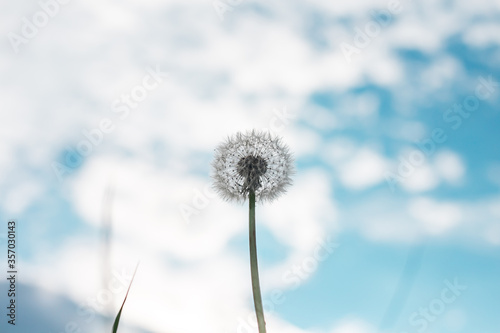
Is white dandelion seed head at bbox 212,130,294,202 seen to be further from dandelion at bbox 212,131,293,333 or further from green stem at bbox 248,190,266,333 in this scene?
green stem at bbox 248,190,266,333

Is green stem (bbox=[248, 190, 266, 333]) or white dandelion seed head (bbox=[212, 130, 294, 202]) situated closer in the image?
green stem (bbox=[248, 190, 266, 333])

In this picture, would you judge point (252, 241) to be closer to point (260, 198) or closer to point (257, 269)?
point (257, 269)

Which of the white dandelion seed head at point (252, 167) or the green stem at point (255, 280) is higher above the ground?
the white dandelion seed head at point (252, 167)

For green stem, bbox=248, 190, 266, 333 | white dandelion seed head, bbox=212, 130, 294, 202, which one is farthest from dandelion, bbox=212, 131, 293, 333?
green stem, bbox=248, 190, 266, 333

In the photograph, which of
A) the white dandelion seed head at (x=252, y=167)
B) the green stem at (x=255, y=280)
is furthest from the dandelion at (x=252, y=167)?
the green stem at (x=255, y=280)

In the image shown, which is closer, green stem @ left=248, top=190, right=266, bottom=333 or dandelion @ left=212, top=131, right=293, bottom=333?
green stem @ left=248, top=190, right=266, bottom=333

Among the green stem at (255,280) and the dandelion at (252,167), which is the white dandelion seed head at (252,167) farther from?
the green stem at (255,280)

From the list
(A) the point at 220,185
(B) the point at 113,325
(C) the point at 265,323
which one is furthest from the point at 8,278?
(B) the point at 113,325

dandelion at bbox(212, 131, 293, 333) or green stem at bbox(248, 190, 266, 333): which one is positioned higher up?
dandelion at bbox(212, 131, 293, 333)
